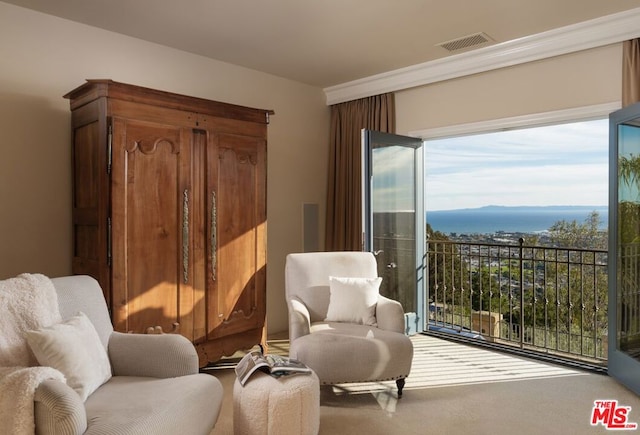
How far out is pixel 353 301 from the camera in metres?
3.28

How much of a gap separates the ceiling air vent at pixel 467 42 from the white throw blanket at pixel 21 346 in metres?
3.37

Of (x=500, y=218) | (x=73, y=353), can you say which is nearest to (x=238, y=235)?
(x=73, y=353)

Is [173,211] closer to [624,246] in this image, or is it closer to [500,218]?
[624,246]

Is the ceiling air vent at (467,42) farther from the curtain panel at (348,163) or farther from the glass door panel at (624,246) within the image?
the glass door panel at (624,246)

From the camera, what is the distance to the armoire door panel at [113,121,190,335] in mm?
2934

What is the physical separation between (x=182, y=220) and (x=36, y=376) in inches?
69.0

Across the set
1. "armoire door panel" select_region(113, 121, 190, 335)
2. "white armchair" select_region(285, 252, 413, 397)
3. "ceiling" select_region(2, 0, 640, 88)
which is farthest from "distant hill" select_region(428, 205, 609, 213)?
"armoire door panel" select_region(113, 121, 190, 335)

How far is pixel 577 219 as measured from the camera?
5.77 meters

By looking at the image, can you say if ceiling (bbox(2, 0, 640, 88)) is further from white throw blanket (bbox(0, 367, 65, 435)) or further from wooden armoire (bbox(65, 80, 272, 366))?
white throw blanket (bbox(0, 367, 65, 435))

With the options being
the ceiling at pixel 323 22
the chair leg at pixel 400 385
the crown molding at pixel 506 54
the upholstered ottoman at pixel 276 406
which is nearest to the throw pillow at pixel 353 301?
the chair leg at pixel 400 385

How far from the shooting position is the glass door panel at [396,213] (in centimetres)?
407

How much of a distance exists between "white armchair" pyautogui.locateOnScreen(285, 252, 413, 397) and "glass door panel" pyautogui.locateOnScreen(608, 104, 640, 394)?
156 cm

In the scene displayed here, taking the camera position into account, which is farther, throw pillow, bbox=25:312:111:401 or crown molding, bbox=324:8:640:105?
crown molding, bbox=324:8:640:105

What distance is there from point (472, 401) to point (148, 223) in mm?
2418
